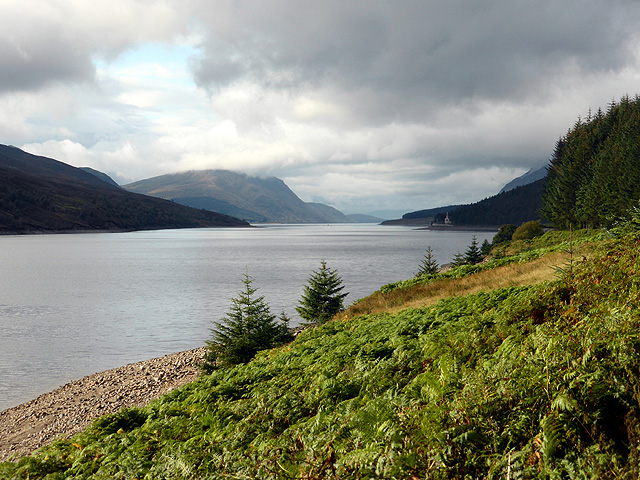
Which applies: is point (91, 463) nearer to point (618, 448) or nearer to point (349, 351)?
point (349, 351)

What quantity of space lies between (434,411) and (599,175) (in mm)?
85160

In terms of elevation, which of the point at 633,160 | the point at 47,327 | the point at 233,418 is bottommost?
the point at 47,327

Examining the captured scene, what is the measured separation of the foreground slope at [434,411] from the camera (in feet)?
15.3

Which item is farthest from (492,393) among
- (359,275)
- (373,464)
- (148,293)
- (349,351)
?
(359,275)

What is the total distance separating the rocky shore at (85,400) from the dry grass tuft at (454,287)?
990 centimetres

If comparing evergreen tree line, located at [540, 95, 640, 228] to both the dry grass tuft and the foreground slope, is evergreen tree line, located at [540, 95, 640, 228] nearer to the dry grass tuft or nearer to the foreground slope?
the dry grass tuft

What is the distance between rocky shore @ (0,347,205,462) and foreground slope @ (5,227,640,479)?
9365mm

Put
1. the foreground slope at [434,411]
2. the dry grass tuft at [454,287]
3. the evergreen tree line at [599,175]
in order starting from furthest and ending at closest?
the evergreen tree line at [599,175], the dry grass tuft at [454,287], the foreground slope at [434,411]

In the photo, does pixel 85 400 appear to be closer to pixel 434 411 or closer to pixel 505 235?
pixel 434 411

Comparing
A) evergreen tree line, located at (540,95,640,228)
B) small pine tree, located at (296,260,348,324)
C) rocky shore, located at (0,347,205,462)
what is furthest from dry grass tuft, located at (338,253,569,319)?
evergreen tree line, located at (540,95,640,228)

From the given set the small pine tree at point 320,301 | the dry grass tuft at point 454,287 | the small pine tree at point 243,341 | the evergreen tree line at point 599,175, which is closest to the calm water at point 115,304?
the small pine tree at point 320,301

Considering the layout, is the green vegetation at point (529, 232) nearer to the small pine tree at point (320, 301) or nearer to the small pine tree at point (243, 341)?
the small pine tree at point (320, 301)

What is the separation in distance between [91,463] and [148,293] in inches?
2034

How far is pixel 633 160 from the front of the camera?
6838cm
